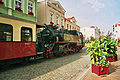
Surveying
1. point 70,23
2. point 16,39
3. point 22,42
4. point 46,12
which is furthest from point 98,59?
point 70,23

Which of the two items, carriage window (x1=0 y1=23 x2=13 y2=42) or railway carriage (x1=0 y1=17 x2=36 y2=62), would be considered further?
railway carriage (x1=0 y1=17 x2=36 y2=62)

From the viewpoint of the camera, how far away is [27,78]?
445 centimetres

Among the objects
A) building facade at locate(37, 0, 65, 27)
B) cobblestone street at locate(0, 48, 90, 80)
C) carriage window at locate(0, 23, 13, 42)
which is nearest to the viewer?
cobblestone street at locate(0, 48, 90, 80)

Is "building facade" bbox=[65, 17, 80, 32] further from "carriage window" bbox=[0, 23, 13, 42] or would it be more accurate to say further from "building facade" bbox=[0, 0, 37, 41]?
"carriage window" bbox=[0, 23, 13, 42]

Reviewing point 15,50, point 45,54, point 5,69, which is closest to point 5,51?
point 15,50

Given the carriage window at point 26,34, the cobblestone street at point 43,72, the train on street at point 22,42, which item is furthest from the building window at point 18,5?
the cobblestone street at point 43,72

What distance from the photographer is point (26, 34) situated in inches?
273

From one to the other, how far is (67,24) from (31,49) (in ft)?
70.3

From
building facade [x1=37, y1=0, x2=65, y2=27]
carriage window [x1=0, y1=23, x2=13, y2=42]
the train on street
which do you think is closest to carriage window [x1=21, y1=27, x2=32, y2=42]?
the train on street

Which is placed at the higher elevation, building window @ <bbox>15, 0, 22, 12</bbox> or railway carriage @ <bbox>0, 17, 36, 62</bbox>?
building window @ <bbox>15, 0, 22, 12</bbox>

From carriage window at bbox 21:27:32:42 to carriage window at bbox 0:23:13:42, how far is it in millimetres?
880

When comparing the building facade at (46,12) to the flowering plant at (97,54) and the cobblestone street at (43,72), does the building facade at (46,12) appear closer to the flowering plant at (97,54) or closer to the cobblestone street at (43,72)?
the cobblestone street at (43,72)

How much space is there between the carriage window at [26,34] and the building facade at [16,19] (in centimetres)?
8

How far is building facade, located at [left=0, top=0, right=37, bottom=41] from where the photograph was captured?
5.54 meters
